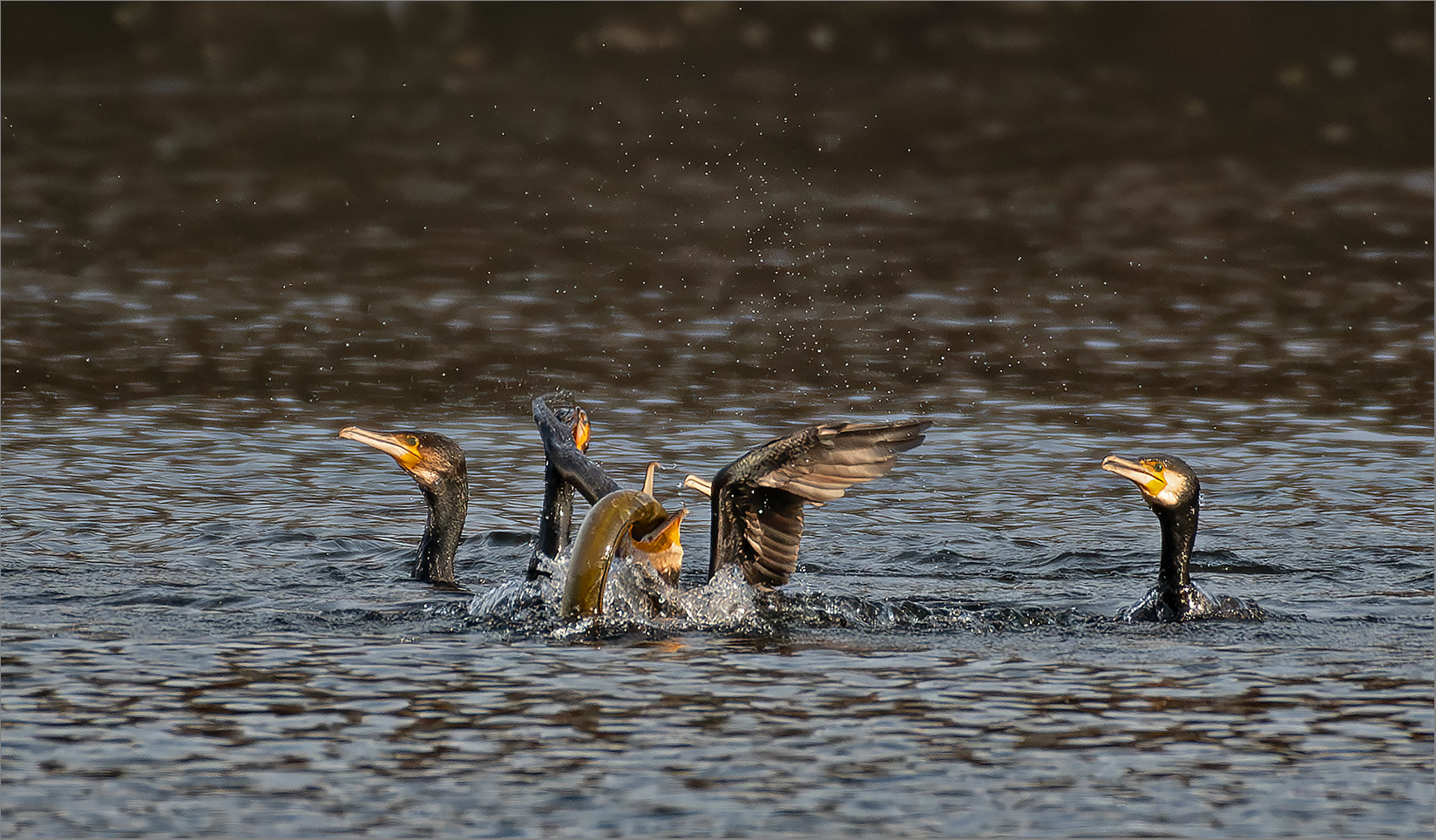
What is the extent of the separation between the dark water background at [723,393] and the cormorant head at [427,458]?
0.58m

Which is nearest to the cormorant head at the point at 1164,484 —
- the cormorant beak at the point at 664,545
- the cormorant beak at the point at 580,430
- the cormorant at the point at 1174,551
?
the cormorant at the point at 1174,551

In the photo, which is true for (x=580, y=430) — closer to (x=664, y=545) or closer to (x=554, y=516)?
(x=554, y=516)

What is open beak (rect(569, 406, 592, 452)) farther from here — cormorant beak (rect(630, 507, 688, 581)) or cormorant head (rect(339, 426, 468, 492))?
cormorant beak (rect(630, 507, 688, 581))

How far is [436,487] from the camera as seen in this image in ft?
38.3

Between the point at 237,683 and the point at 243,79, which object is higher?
the point at 243,79

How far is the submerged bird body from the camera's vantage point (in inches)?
453

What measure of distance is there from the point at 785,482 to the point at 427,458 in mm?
2591

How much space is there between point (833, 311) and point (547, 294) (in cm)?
321

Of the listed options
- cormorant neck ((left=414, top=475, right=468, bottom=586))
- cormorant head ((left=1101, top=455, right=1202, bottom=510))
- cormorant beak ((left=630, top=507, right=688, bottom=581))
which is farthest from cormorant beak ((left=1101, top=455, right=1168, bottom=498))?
cormorant neck ((left=414, top=475, right=468, bottom=586))

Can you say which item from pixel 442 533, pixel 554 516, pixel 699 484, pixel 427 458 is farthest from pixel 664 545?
pixel 427 458

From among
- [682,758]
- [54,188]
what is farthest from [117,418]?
[54,188]

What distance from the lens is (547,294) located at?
21906 mm

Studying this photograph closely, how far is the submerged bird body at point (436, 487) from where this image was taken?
11500 mm

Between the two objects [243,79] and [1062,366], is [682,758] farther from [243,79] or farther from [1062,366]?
[243,79]
